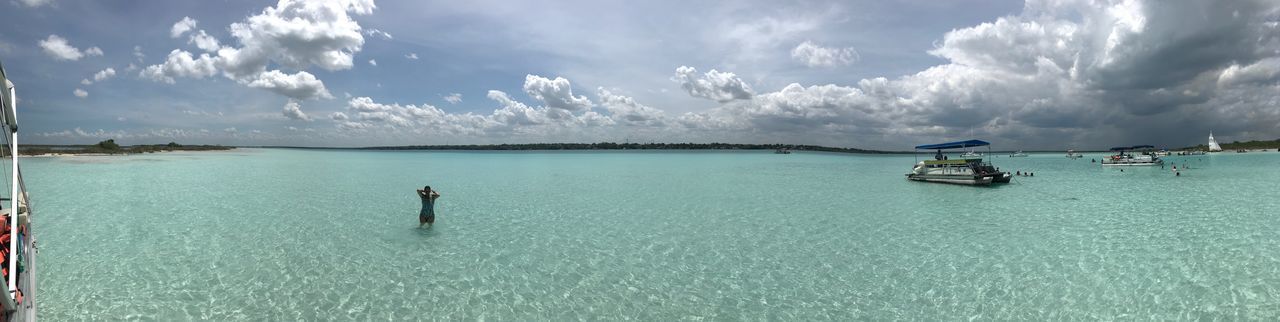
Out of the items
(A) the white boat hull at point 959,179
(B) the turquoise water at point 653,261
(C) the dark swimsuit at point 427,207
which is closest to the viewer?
(B) the turquoise water at point 653,261

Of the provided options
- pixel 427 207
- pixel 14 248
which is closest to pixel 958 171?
pixel 427 207

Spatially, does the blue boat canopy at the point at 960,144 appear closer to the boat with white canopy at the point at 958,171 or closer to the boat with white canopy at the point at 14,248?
the boat with white canopy at the point at 958,171

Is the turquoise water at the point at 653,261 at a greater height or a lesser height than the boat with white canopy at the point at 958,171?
lesser

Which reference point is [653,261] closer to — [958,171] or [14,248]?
[14,248]

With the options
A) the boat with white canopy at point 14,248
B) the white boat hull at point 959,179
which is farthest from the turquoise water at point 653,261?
the white boat hull at point 959,179

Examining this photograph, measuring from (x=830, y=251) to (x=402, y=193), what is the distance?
28444 mm

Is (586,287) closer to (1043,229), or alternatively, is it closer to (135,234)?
(135,234)

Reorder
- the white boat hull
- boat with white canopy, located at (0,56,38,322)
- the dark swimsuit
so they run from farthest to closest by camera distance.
A: 1. the white boat hull
2. the dark swimsuit
3. boat with white canopy, located at (0,56,38,322)

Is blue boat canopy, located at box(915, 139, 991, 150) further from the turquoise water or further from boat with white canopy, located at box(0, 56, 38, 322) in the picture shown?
boat with white canopy, located at box(0, 56, 38, 322)

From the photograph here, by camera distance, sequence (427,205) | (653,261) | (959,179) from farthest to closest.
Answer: (959,179) → (427,205) → (653,261)

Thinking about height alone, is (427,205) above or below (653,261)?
above

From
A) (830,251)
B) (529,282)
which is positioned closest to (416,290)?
(529,282)

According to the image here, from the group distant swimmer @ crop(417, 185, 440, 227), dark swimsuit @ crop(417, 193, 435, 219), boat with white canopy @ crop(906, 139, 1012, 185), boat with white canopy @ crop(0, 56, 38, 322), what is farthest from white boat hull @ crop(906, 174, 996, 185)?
boat with white canopy @ crop(0, 56, 38, 322)

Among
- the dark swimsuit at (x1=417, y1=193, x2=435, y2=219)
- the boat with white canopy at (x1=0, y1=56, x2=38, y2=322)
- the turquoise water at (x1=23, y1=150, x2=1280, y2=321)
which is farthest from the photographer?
the dark swimsuit at (x1=417, y1=193, x2=435, y2=219)
